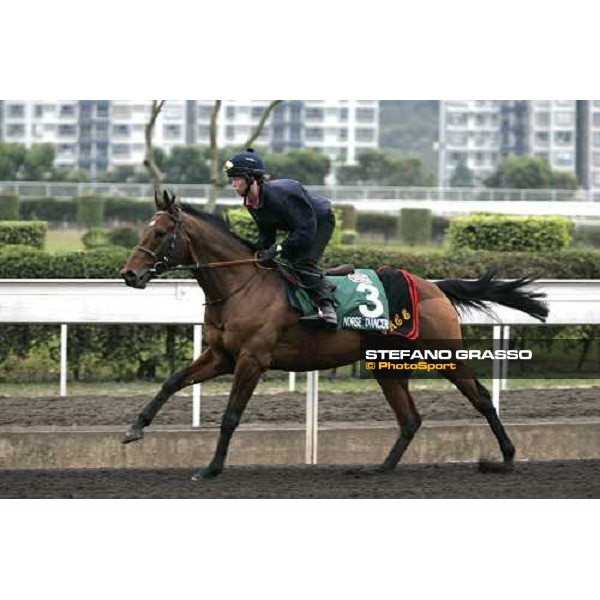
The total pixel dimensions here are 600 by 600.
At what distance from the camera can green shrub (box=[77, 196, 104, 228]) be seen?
22.5 metres

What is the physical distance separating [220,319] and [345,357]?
724 mm

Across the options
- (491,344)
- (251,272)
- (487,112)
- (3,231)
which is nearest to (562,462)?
(491,344)

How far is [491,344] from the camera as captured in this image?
27.7ft

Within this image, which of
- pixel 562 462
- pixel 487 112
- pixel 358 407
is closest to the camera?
pixel 562 462

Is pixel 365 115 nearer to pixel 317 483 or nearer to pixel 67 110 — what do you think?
pixel 67 110

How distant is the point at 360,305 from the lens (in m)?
7.52

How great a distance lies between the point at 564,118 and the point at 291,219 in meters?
41.1

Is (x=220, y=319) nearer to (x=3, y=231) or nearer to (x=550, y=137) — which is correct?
(x=3, y=231)

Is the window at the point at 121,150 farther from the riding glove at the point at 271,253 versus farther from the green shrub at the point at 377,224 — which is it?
the riding glove at the point at 271,253

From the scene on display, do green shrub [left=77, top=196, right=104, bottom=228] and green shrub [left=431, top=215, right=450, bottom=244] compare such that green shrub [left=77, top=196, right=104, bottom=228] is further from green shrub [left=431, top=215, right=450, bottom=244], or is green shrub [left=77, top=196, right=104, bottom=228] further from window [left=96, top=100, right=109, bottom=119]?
window [left=96, top=100, right=109, bottom=119]

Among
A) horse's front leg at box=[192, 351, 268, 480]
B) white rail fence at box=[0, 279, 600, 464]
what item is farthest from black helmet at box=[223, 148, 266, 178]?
white rail fence at box=[0, 279, 600, 464]

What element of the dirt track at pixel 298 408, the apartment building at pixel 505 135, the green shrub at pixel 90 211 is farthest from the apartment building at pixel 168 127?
the dirt track at pixel 298 408

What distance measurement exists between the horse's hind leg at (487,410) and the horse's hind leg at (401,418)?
259 mm

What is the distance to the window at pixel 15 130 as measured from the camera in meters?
38.7
